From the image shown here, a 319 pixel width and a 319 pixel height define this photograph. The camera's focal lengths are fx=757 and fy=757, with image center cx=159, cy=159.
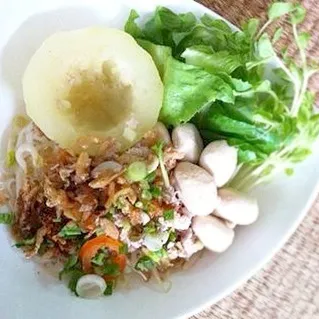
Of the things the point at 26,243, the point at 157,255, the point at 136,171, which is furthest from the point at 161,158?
the point at 26,243

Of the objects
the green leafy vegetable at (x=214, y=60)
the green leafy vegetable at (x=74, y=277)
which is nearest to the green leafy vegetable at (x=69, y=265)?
the green leafy vegetable at (x=74, y=277)

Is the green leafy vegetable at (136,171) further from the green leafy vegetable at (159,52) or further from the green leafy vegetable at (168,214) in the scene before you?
the green leafy vegetable at (159,52)

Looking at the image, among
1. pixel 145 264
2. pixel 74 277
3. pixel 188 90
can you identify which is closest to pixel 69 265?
pixel 74 277

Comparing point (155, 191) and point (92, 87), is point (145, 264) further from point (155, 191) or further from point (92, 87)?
point (92, 87)

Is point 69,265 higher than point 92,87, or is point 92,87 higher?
point 92,87

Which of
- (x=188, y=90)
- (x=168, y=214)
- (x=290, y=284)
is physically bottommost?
(x=290, y=284)

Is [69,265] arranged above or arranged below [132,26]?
below

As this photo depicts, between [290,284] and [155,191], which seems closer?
[155,191]

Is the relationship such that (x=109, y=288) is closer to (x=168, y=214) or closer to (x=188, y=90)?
(x=168, y=214)
